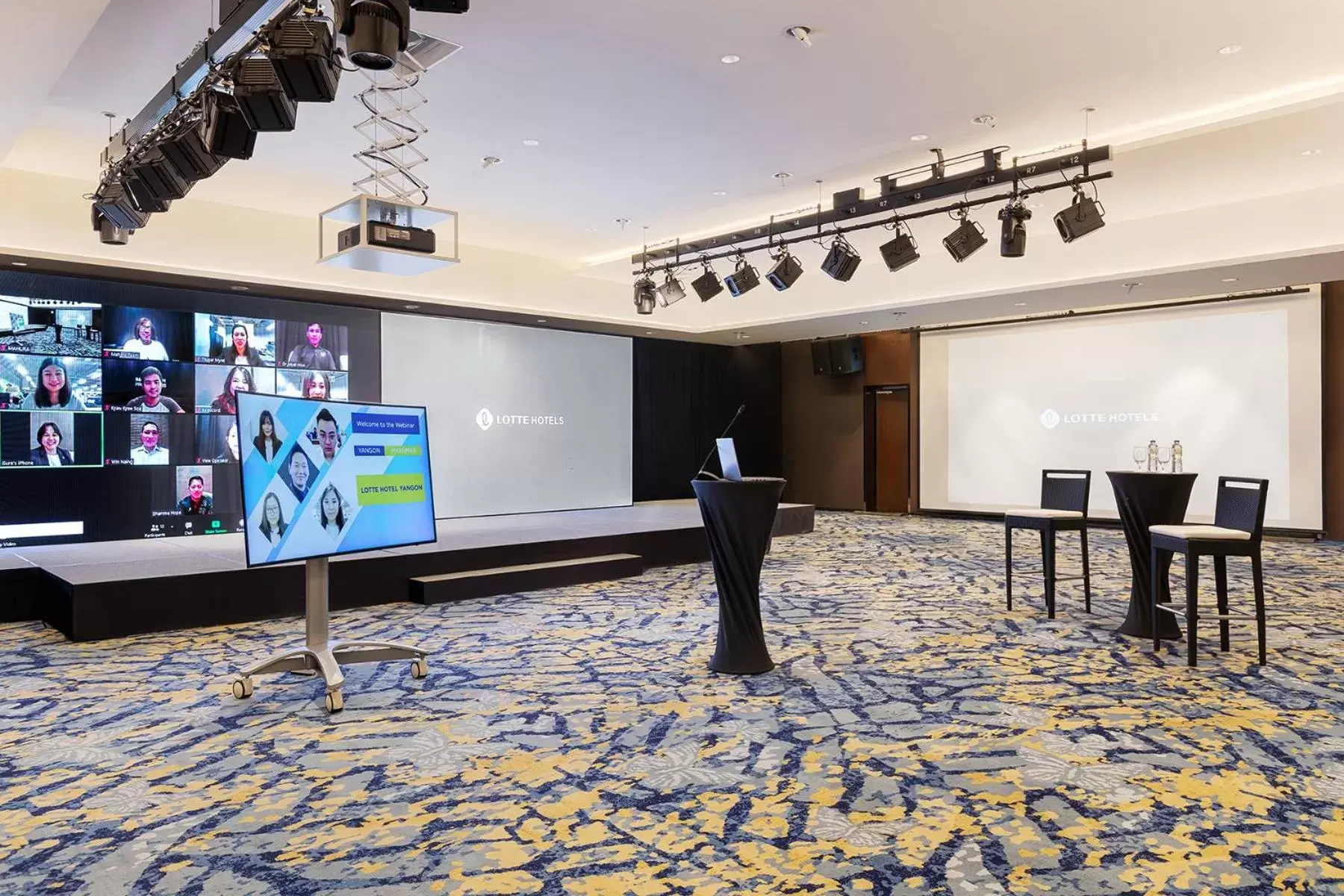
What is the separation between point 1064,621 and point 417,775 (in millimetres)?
4267

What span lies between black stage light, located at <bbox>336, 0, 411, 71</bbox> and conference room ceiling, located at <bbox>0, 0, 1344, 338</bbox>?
1.33 metres

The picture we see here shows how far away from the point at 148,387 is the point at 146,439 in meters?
0.50

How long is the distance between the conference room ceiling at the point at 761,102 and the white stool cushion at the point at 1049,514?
2.83m

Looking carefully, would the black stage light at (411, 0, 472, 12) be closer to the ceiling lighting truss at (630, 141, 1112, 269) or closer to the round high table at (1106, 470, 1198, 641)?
the round high table at (1106, 470, 1198, 641)

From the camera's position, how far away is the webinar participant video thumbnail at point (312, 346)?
916 centimetres

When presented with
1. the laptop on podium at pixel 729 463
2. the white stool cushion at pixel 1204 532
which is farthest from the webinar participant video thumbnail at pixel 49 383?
the white stool cushion at pixel 1204 532

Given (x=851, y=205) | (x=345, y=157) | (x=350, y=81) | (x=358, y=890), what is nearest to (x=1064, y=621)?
(x=851, y=205)

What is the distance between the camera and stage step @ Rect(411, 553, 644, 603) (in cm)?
643

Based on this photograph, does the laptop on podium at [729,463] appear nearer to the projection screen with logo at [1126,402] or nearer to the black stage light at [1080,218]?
the black stage light at [1080,218]

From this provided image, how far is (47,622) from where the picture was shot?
5668 mm

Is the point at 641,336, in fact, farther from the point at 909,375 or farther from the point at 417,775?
the point at 417,775

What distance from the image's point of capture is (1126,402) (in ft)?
37.4

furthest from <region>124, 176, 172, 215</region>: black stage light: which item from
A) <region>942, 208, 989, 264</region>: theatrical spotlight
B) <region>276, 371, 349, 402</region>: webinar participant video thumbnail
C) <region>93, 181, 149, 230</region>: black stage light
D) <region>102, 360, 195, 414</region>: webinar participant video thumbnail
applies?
<region>942, 208, 989, 264</region>: theatrical spotlight

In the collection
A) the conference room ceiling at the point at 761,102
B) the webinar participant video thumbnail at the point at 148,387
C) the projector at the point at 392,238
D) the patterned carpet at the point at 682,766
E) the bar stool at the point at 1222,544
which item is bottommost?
the patterned carpet at the point at 682,766
